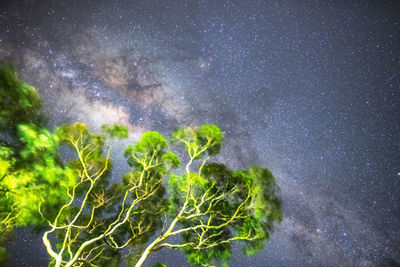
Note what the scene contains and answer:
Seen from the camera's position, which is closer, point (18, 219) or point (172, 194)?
point (18, 219)

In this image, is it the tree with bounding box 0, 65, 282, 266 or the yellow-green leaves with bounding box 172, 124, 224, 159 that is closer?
the tree with bounding box 0, 65, 282, 266

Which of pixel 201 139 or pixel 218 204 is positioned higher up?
pixel 201 139

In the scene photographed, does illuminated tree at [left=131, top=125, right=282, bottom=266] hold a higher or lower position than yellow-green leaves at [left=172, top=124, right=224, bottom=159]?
lower

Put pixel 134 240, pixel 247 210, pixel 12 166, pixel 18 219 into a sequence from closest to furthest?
pixel 12 166, pixel 18 219, pixel 247 210, pixel 134 240

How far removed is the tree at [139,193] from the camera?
274 inches

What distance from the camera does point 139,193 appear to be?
8508mm

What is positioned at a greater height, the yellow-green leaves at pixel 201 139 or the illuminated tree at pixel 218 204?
the yellow-green leaves at pixel 201 139

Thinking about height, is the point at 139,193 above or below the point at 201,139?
below

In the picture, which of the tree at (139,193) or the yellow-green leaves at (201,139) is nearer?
the tree at (139,193)

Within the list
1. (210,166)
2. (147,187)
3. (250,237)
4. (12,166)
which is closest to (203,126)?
(210,166)

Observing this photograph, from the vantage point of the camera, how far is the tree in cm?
695

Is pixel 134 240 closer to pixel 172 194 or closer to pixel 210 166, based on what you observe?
pixel 172 194

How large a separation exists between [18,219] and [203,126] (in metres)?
7.58

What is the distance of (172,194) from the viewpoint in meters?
8.60
